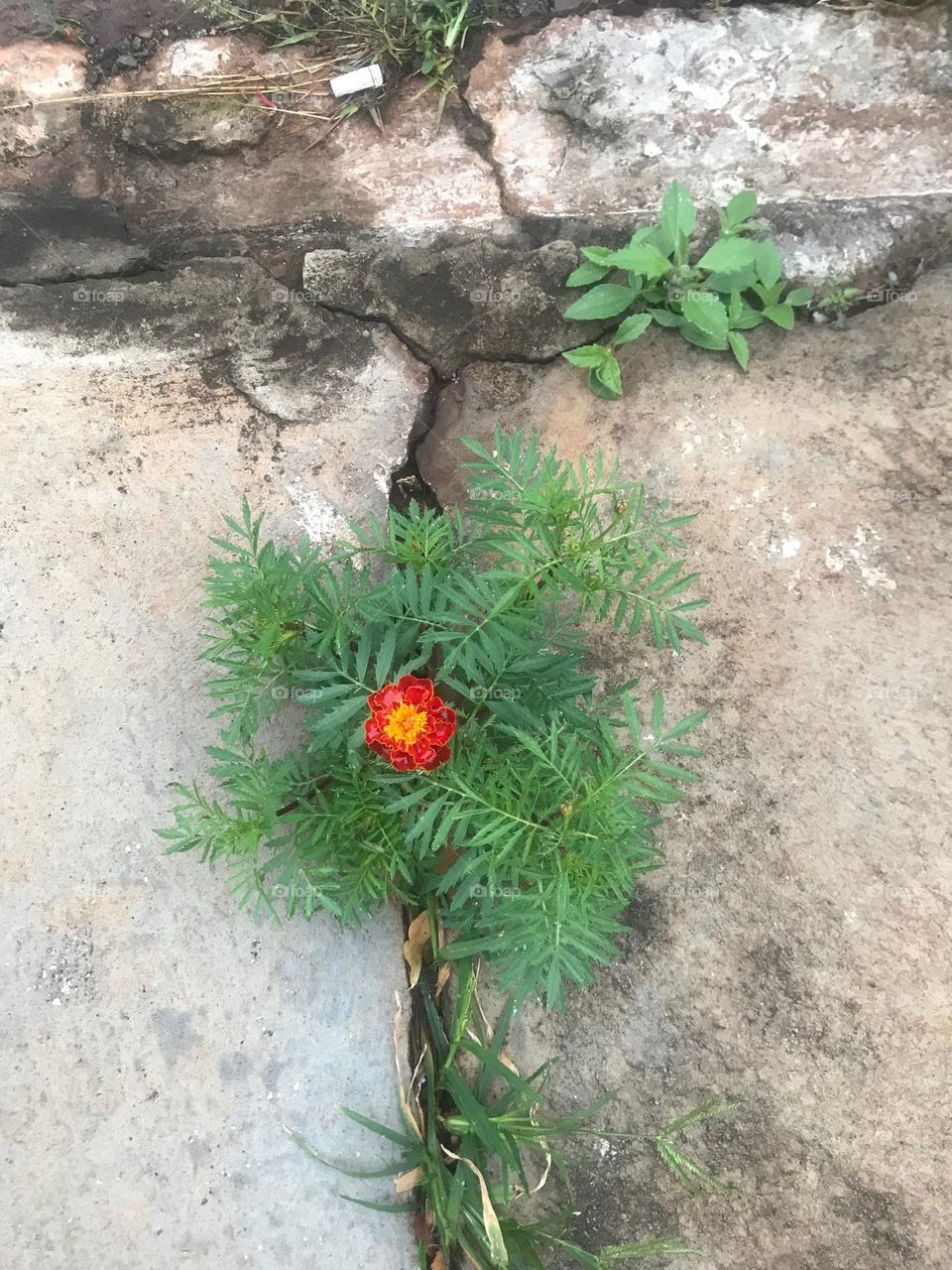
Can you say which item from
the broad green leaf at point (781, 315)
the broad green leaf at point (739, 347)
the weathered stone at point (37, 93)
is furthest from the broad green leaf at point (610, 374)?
the weathered stone at point (37, 93)

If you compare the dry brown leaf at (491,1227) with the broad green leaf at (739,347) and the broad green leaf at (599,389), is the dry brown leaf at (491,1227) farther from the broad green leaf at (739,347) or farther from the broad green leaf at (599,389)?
the broad green leaf at (739,347)

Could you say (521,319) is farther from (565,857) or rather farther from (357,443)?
(565,857)

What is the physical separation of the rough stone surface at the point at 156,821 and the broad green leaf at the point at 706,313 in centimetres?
82

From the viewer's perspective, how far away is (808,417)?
2445 mm

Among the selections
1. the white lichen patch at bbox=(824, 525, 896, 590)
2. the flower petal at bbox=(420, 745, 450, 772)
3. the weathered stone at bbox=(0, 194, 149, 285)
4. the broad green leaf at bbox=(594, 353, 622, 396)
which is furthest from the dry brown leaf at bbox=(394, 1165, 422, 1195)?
the weathered stone at bbox=(0, 194, 149, 285)

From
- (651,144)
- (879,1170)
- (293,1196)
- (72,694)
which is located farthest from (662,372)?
(293,1196)

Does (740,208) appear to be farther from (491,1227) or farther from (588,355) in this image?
(491,1227)

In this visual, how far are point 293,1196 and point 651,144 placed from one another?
3179 millimetres

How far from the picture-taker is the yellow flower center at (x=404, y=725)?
1.61 m

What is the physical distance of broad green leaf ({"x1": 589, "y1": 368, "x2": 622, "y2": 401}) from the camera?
255 cm

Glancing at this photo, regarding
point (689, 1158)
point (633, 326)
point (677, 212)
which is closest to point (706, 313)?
point (633, 326)

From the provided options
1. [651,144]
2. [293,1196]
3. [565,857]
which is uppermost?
[651,144]

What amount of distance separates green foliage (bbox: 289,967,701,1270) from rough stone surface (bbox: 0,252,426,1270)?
0.09 meters

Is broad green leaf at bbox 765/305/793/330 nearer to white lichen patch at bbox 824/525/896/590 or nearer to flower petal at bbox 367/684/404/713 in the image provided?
white lichen patch at bbox 824/525/896/590
